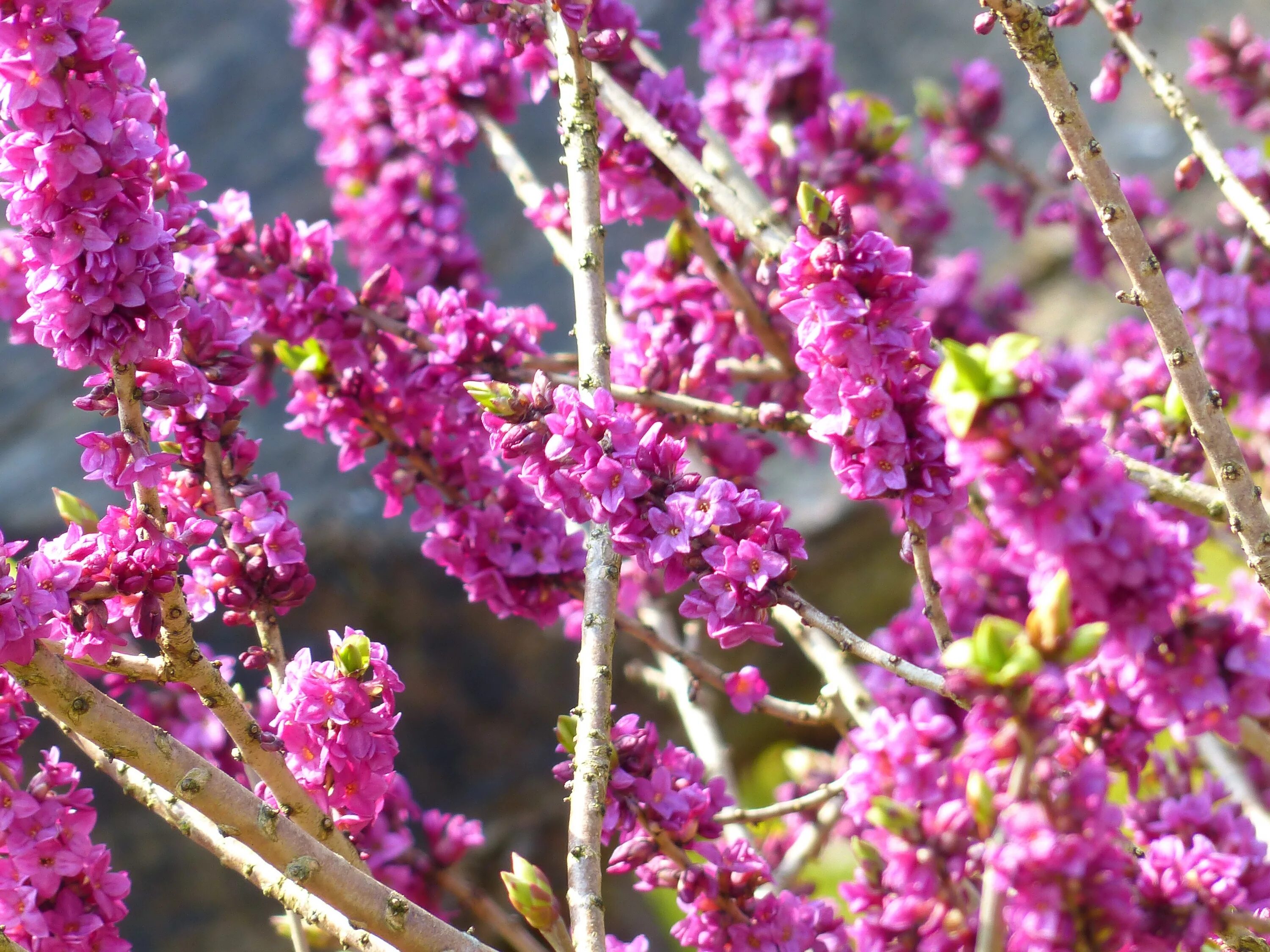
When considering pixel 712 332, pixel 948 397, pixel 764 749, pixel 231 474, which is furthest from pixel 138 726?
pixel 764 749

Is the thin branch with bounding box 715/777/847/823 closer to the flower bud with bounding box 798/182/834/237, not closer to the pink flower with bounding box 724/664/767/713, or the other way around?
the pink flower with bounding box 724/664/767/713

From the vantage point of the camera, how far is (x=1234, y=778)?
2.35 meters

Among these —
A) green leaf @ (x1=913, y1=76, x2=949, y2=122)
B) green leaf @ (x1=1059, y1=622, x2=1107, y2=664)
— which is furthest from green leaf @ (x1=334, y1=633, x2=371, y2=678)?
green leaf @ (x1=913, y1=76, x2=949, y2=122)

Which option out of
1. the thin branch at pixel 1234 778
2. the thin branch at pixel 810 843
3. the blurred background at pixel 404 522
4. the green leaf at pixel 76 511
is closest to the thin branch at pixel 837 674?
the thin branch at pixel 810 843

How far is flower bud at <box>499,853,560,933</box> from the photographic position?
1.33 m

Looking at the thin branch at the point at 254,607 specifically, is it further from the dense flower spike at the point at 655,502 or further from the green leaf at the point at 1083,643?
the green leaf at the point at 1083,643

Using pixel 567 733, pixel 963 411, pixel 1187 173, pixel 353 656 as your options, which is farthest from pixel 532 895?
pixel 1187 173

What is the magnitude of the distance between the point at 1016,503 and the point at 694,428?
114 cm

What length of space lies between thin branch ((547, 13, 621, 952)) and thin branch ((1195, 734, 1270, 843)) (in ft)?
4.86

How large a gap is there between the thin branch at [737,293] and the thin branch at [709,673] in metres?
0.68

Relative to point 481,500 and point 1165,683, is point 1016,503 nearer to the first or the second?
point 1165,683

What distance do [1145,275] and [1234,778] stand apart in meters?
1.47

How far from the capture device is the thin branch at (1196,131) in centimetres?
172

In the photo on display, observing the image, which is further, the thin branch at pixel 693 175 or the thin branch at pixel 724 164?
the thin branch at pixel 724 164
